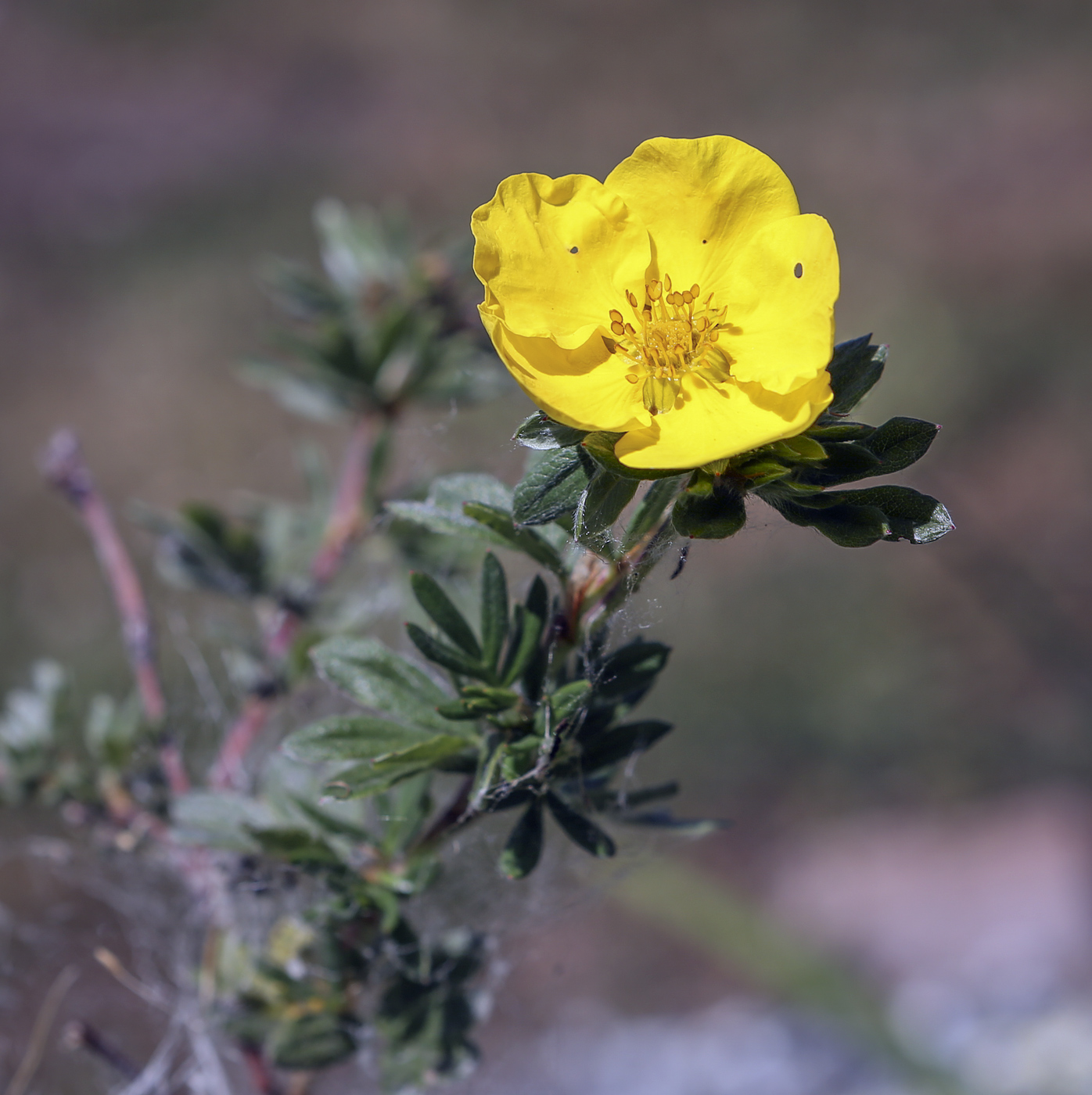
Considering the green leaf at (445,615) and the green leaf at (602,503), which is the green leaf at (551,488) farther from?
the green leaf at (445,615)

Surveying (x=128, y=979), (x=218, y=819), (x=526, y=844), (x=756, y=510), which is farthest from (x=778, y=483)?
(x=128, y=979)

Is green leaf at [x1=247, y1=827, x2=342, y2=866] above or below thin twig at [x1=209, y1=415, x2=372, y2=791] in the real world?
below

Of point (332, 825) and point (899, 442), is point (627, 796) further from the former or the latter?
A: point (899, 442)

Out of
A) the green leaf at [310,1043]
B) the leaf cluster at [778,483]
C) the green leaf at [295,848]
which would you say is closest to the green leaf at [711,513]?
the leaf cluster at [778,483]

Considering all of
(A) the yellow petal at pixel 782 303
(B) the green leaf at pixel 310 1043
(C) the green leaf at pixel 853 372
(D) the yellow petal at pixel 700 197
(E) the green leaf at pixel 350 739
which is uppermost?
(D) the yellow petal at pixel 700 197

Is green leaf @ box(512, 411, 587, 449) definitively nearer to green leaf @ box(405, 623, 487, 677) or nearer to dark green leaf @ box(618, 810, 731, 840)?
green leaf @ box(405, 623, 487, 677)

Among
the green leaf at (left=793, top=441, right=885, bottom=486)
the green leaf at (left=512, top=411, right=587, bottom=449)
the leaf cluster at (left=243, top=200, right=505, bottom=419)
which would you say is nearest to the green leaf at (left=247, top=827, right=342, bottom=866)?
the green leaf at (left=512, top=411, right=587, bottom=449)
